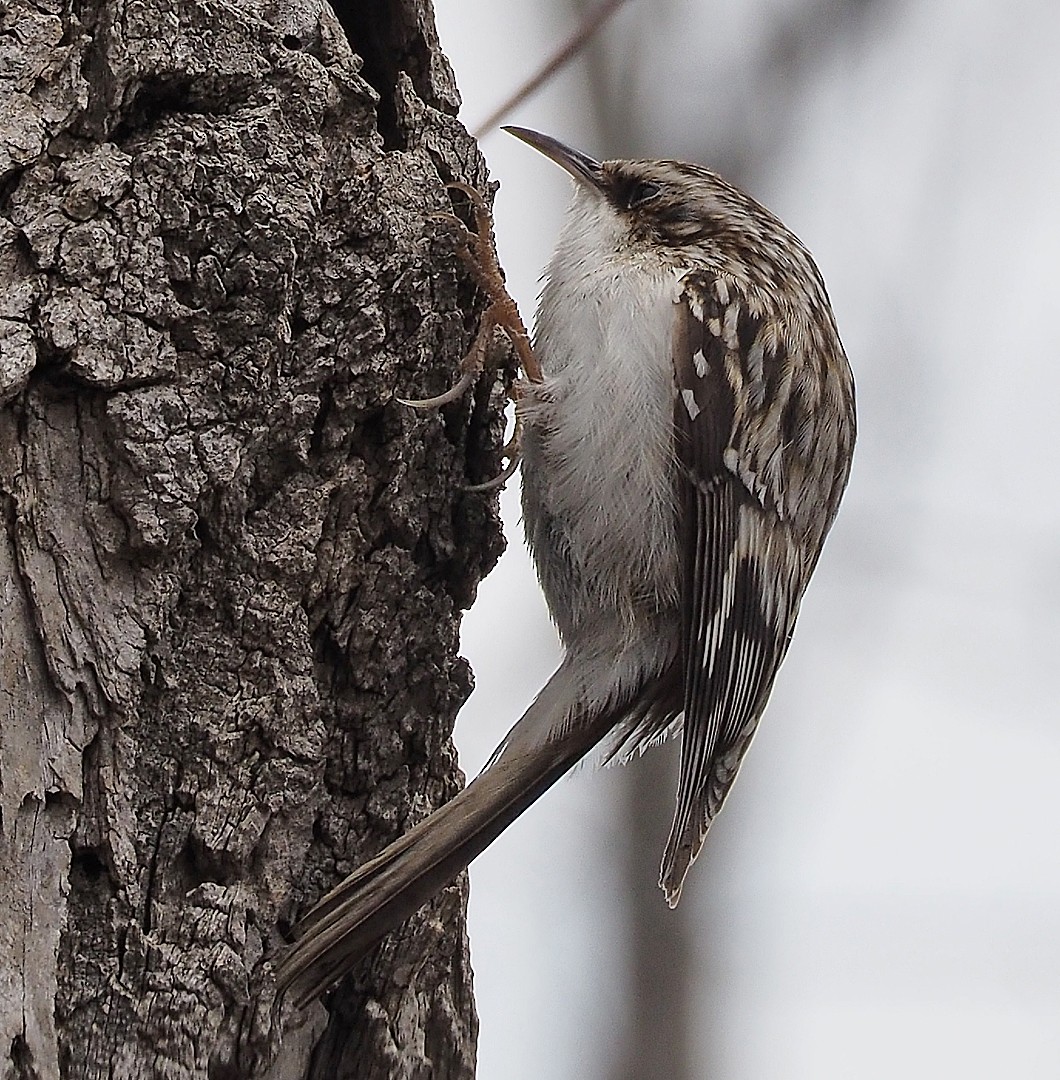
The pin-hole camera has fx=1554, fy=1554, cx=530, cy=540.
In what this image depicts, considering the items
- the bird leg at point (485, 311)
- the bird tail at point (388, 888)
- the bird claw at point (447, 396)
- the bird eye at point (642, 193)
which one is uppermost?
the bird eye at point (642, 193)

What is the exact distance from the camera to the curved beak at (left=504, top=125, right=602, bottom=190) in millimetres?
2861

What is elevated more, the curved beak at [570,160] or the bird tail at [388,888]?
the curved beak at [570,160]

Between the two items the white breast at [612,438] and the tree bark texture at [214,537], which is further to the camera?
the white breast at [612,438]

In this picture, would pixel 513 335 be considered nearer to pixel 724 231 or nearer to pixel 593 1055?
pixel 724 231

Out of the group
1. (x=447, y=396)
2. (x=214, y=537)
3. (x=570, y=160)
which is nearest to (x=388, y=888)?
(x=214, y=537)

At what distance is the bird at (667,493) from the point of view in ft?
8.24

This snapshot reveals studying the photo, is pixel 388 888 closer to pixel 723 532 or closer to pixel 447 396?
pixel 447 396

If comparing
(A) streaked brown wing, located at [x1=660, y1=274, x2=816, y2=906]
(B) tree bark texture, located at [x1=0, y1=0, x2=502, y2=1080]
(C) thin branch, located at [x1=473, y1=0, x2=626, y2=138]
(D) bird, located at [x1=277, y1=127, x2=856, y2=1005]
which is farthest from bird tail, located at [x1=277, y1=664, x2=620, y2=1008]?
(C) thin branch, located at [x1=473, y1=0, x2=626, y2=138]

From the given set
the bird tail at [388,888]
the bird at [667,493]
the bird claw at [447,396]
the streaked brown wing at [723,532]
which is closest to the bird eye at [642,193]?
the bird at [667,493]

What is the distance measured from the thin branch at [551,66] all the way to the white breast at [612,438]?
0.34m

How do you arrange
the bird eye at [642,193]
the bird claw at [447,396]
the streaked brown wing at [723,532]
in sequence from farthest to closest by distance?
1. the bird eye at [642,193]
2. the streaked brown wing at [723,532]
3. the bird claw at [447,396]

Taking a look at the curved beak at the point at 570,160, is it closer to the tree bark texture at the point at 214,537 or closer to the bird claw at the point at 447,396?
the tree bark texture at the point at 214,537

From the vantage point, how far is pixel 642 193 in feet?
9.30

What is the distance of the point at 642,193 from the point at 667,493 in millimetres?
613
